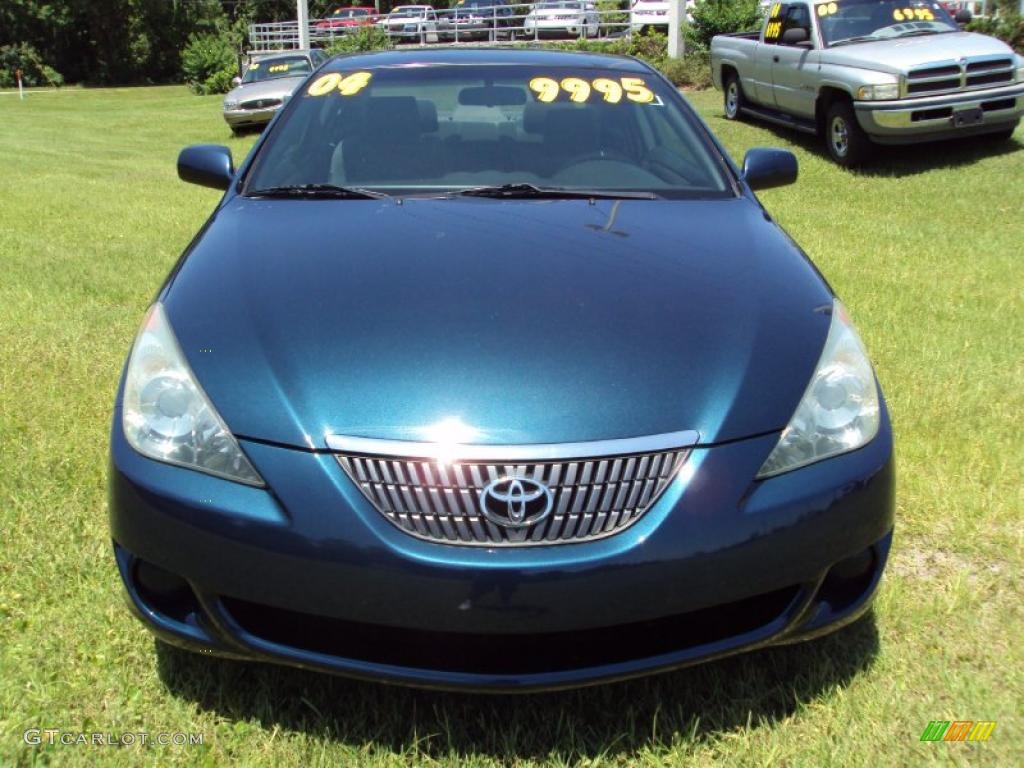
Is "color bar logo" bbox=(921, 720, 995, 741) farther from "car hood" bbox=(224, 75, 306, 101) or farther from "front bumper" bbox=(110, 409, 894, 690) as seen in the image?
"car hood" bbox=(224, 75, 306, 101)

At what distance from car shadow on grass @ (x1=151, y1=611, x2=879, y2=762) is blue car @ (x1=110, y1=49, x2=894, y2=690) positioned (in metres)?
0.26

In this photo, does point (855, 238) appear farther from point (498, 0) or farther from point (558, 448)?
point (498, 0)

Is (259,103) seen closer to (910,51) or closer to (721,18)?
(721,18)

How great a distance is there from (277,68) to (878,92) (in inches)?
466

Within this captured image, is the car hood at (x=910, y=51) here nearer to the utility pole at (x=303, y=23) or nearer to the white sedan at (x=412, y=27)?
the white sedan at (x=412, y=27)

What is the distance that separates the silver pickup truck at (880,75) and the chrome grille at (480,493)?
8.46 meters

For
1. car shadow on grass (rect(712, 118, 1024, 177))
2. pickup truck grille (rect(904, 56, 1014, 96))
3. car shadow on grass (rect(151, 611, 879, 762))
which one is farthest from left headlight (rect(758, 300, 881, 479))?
car shadow on grass (rect(712, 118, 1024, 177))

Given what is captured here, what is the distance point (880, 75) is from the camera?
941 centimetres

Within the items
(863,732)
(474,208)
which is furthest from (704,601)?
(474,208)

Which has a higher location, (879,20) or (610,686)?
(879,20)

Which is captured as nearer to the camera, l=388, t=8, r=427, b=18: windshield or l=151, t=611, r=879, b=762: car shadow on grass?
l=151, t=611, r=879, b=762: car shadow on grass

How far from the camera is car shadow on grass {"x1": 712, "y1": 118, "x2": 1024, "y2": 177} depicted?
33.1 feet

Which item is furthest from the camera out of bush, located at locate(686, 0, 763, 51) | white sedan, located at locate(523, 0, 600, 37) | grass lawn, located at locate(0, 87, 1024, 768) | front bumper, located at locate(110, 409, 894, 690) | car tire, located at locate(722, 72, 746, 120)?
white sedan, located at locate(523, 0, 600, 37)

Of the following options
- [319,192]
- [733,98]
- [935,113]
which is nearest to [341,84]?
[319,192]
